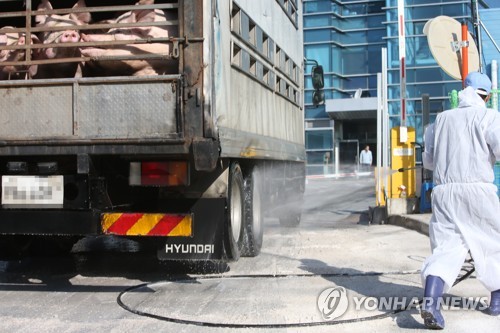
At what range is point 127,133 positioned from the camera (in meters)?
4.84

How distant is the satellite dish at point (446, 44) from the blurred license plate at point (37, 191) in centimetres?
505

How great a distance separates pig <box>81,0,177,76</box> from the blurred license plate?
100 cm

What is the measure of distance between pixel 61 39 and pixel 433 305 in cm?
356

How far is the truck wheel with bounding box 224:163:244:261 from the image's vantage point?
560 cm

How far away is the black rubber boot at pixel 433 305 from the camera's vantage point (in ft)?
13.5

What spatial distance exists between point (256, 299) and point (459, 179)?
6.46 ft

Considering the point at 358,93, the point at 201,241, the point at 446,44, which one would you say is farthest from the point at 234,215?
the point at 358,93

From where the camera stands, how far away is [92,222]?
496cm

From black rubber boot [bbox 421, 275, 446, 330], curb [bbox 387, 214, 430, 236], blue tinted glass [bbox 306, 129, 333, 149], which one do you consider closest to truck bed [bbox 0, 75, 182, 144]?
black rubber boot [bbox 421, 275, 446, 330]

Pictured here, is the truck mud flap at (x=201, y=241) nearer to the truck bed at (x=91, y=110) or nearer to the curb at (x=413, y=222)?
the truck bed at (x=91, y=110)

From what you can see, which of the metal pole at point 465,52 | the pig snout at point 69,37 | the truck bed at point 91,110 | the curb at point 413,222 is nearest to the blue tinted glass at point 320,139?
the curb at point 413,222

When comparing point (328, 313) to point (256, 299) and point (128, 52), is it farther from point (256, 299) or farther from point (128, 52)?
point (128, 52)

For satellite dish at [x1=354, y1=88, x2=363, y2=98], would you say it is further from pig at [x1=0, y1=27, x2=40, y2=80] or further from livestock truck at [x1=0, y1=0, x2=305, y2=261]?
pig at [x1=0, y1=27, x2=40, y2=80]
